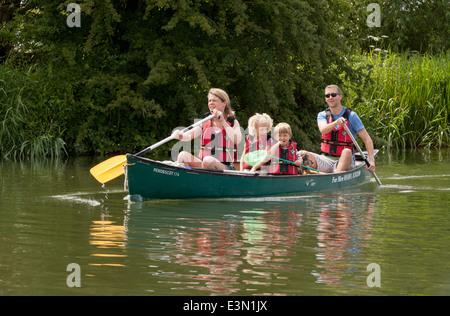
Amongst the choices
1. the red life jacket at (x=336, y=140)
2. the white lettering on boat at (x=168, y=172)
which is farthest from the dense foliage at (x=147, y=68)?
the white lettering on boat at (x=168, y=172)

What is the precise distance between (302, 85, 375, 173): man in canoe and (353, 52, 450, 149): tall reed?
6.44 metres

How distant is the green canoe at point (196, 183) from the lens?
7.98 m

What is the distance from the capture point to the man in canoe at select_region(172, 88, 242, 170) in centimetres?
852

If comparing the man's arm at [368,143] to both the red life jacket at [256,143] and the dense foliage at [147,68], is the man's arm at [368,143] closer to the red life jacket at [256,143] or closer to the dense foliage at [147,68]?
the red life jacket at [256,143]

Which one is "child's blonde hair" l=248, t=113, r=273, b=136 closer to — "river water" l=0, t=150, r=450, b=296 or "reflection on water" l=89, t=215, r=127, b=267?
"river water" l=0, t=150, r=450, b=296

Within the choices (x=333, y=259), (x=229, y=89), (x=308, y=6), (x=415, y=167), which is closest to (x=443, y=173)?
(x=415, y=167)

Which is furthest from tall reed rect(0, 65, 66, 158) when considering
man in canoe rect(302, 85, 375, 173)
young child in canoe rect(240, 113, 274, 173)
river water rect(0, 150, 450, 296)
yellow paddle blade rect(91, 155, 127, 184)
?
young child in canoe rect(240, 113, 274, 173)

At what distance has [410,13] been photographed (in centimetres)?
2600

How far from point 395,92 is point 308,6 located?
384 centimetres

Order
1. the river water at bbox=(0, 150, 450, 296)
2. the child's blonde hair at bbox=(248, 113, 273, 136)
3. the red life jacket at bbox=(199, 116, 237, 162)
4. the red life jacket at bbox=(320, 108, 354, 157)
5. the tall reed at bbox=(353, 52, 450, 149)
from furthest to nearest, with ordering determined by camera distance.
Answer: the tall reed at bbox=(353, 52, 450, 149)
the red life jacket at bbox=(320, 108, 354, 157)
the child's blonde hair at bbox=(248, 113, 273, 136)
the red life jacket at bbox=(199, 116, 237, 162)
the river water at bbox=(0, 150, 450, 296)

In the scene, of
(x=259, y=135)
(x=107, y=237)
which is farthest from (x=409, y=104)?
(x=107, y=237)

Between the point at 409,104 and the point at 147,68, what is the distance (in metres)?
5.83

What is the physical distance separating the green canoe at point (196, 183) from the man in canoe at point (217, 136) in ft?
0.98

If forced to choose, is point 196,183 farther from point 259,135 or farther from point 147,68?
point 147,68
